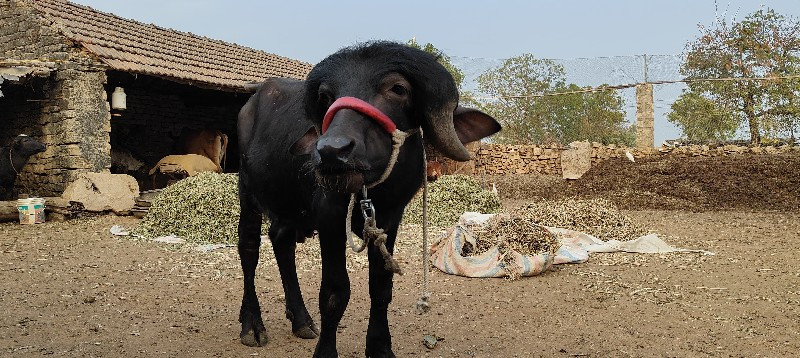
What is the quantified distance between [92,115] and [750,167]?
1299cm

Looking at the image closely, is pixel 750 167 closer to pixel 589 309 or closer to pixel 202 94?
pixel 589 309

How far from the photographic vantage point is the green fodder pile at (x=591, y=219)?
8156 mm

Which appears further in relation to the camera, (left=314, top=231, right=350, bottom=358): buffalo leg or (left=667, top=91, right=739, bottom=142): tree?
(left=667, top=91, right=739, bottom=142): tree

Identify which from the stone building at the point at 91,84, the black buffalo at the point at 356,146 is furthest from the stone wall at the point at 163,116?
the black buffalo at the point at 356,146

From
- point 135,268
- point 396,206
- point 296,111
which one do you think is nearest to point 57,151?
point 135,268

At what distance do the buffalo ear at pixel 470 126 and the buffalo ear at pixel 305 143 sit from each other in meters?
0.69

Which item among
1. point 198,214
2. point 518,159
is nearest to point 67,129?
point 198,214

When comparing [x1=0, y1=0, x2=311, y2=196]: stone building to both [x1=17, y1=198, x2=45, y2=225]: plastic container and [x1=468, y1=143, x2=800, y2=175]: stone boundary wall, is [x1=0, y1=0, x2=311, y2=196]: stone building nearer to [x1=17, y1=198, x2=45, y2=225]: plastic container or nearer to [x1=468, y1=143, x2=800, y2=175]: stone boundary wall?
[x1=17, y1=198, x2=45, y2=225]: plastic container

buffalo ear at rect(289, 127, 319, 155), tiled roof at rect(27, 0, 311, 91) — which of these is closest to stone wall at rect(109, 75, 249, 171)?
tiled roof at rect(27, 0, 311, 91)

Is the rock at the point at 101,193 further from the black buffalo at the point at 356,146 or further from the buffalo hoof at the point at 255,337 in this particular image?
the black buffalo at the point at 356,146

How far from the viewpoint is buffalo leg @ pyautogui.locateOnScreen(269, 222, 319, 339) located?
13.0ft

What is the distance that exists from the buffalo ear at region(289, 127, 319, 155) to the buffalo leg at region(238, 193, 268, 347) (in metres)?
1.15

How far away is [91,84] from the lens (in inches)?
432

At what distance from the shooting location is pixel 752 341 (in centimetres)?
393
